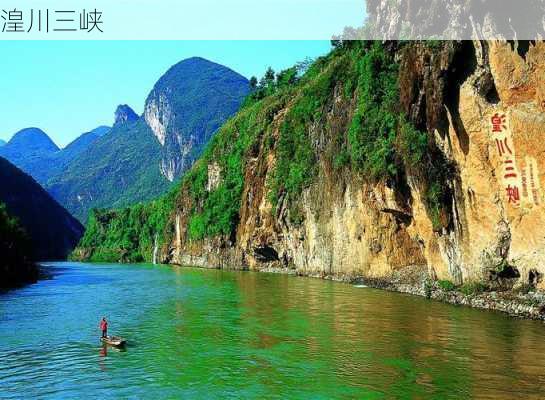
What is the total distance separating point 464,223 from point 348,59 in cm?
2299

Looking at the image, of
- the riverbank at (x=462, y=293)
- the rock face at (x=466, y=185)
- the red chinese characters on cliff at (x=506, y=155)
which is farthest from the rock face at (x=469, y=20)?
the riverbank at (x=462, y=293)

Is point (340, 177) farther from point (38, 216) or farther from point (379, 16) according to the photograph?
point (38, 216)

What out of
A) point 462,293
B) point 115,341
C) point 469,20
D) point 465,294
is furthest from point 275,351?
point 469,20

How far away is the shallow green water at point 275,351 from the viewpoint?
15.1 metres

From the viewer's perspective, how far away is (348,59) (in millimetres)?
46594

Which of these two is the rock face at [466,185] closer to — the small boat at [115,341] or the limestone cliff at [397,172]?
the limestone cliff at [397,172]

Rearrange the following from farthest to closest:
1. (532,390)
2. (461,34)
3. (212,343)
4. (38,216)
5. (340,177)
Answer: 1. (38,216)
2. (340,177)
3. (461,34)
4. (212,343)
5. (532,390)

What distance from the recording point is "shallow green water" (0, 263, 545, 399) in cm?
1513

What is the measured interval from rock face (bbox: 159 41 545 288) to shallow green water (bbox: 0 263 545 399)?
3.16 meters

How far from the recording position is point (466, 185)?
27453 mm

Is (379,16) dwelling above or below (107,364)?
above

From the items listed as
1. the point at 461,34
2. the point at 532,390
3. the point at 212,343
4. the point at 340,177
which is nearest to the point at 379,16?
the point at 340,177

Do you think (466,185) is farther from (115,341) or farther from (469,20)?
(115,341)

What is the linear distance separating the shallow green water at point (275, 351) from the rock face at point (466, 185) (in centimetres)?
316
